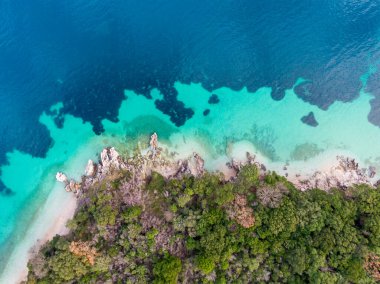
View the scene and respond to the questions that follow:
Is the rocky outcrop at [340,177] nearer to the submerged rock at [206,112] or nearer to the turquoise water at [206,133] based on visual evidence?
the turquoise water at [206,133]

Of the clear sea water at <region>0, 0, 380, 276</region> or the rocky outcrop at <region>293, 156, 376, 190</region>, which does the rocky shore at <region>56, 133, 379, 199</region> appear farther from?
the clear sea water at <region>0, 0, 380, 276</region>

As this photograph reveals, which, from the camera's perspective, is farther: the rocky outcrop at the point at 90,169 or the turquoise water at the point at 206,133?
the turquoise water at the point at 206,133

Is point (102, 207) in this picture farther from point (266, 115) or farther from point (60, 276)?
point (266, 115)

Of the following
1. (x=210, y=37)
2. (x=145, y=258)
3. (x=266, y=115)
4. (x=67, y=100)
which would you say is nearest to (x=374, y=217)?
(x=266, y=115)

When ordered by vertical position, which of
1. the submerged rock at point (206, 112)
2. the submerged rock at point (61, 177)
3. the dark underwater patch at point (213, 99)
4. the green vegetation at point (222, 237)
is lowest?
the green vegetation at point (222, 237)

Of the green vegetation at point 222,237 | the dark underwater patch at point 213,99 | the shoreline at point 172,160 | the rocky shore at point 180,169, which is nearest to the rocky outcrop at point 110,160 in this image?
the rocky shore at point 180,169

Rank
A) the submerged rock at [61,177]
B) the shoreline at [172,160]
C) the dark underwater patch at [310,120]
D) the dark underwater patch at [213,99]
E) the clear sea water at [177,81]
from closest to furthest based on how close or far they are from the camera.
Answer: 1. the shoreline at [172,160]
2. the submerged rock at [61,177]
3. the clear sea water at [177,81]
4. the dark underwater patch at [310,120]
5. the dark underwater patch at [213,99]

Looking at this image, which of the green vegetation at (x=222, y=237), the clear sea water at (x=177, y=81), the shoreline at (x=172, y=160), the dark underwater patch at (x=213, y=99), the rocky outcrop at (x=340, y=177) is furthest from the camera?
the dark underwater patch at (x=213, y=99)
